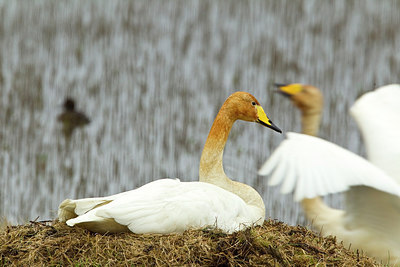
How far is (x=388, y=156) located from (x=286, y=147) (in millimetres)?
999

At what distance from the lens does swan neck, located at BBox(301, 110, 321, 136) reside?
166 inches

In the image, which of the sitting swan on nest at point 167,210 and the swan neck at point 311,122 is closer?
the sitting swan on nest at point 167,210

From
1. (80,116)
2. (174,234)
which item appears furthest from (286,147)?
(80,116)

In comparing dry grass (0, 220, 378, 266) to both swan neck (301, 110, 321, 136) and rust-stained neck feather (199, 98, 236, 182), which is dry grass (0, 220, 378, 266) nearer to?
rust-stained neck feather (199, 98, 236, 182)

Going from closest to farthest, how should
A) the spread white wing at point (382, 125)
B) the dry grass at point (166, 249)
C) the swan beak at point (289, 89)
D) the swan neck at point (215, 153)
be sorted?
the dry grass at point (166, 249) → the swan neck at point (215, 153) → the spread white wing at point (382, 125) → the swan beak at point (289, 89)

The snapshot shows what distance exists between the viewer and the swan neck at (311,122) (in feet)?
13.9

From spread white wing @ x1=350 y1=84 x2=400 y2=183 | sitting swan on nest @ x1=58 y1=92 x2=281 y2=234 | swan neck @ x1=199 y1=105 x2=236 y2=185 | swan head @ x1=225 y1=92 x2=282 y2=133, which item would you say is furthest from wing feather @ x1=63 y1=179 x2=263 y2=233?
spread white wing @ x1=350 y1=84 x2=400 y2=183

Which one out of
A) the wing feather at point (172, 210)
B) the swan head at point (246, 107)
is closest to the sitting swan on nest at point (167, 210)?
the wing feather at point (172, 210)

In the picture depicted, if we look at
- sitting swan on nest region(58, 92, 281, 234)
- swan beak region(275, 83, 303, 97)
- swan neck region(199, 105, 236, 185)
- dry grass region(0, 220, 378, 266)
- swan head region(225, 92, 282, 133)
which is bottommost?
dry grass region(0, 220, 378, 266)

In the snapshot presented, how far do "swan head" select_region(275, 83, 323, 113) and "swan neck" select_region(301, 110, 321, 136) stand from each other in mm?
36

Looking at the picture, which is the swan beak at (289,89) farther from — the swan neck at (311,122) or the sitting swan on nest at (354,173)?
the swan neck at (311,122)

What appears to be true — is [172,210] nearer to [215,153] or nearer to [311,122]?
[215,153]

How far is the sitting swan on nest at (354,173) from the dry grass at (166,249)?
28cm

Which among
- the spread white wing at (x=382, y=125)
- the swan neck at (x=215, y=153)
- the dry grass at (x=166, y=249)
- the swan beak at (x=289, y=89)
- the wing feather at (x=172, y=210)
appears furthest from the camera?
the swan beak at (x=289, y=89)
